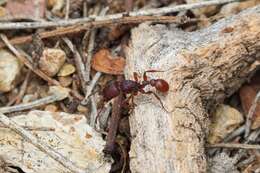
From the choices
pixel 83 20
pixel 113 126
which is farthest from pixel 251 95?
pixel 83 20

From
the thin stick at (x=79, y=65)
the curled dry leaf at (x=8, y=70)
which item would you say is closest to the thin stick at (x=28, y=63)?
the curled dry leaf at (x=8, y=70)

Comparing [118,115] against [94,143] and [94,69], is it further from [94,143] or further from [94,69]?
[94,69]

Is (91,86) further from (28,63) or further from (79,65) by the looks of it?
(28,63)

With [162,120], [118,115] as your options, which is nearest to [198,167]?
[162,120]

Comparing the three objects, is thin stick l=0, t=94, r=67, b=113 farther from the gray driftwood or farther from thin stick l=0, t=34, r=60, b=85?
the gray driftwood

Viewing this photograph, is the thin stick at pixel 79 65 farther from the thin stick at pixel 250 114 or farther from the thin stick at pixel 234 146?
the thin stick at pixel 250 114
